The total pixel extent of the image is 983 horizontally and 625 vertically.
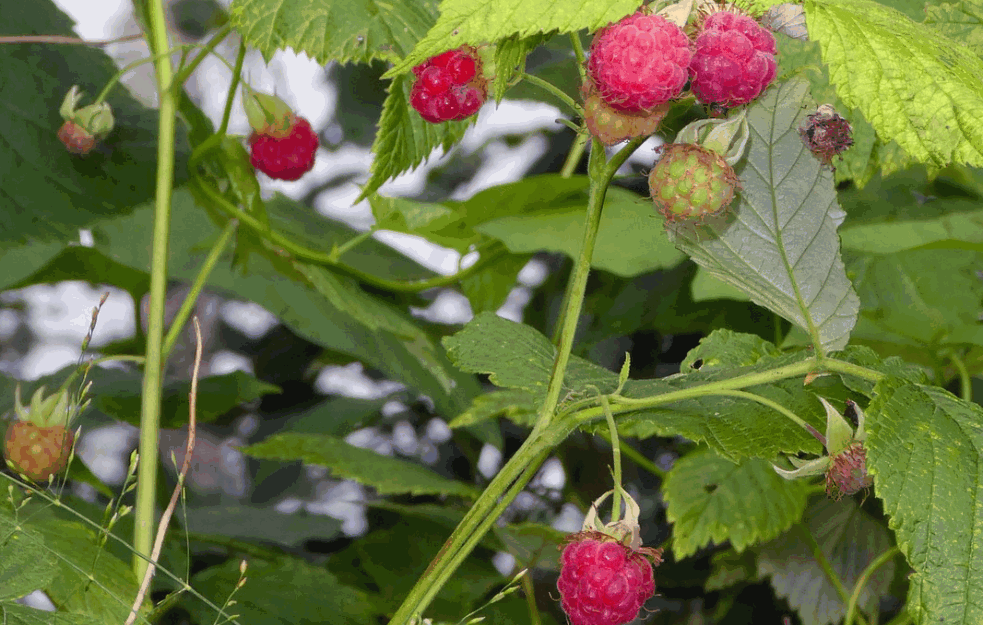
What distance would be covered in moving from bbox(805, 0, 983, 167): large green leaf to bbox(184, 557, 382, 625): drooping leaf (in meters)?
0.65

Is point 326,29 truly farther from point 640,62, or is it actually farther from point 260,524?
point 260,524

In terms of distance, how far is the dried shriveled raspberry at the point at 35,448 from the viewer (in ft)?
2.01

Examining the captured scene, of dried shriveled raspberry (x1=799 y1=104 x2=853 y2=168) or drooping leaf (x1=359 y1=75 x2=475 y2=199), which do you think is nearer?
dried shriveled raspberry (x1=799 y1=104 x2=853 y2=168)

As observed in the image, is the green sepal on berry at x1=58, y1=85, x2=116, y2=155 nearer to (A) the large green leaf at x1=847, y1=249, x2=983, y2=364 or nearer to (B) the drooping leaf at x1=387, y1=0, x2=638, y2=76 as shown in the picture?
(B) the drooping leaf at x1=387, y1=0, x2=638, y2=76

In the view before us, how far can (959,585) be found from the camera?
344mm

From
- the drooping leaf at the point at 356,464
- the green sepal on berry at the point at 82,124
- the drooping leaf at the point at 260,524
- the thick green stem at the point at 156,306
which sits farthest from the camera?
the drooping leaf at the point at 260,524

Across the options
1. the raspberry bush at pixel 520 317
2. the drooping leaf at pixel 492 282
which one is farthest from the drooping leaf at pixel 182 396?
the drooping leaf at pixel 492 282

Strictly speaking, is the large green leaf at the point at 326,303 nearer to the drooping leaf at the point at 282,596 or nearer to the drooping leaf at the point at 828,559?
the drooping leaf at the point at 282,596

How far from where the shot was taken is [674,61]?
1.21ft

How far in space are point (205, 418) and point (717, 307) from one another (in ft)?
1.85

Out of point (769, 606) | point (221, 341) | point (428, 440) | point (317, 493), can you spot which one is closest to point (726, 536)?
point (769, 606)

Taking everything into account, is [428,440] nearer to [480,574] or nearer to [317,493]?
[317,493]

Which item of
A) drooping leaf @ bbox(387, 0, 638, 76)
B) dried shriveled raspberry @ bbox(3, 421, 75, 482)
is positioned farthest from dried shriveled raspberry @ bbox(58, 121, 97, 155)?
drooping leaf @ bbox(387, 0, 638, 76)

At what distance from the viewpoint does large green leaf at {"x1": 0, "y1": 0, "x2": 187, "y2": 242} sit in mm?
804
